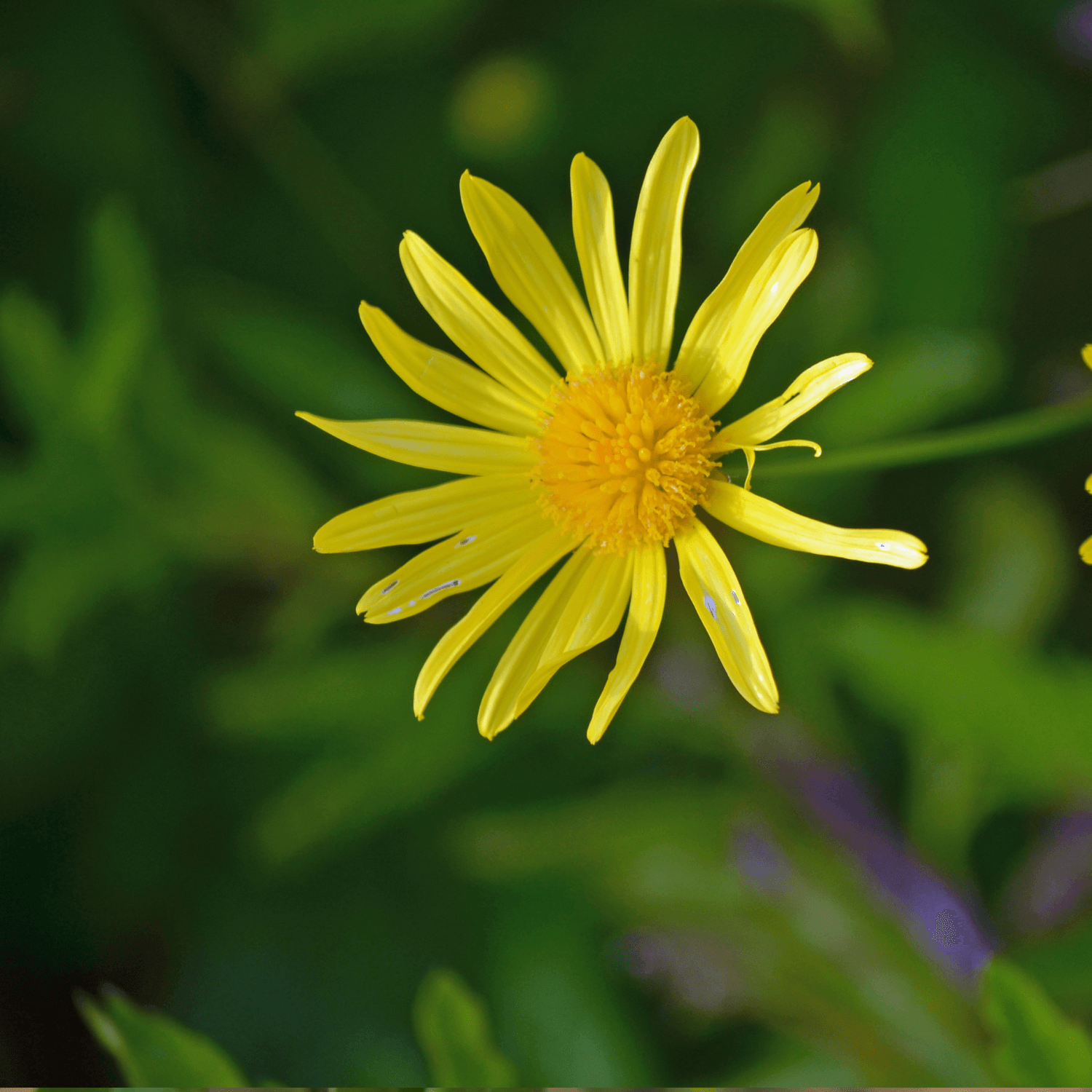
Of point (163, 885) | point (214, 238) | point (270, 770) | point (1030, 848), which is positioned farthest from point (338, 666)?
point (1030, 848)

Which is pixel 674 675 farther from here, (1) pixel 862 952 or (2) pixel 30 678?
(2) pixel 30 678

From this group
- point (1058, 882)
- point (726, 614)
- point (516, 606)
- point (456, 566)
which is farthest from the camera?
point (1058, 882)

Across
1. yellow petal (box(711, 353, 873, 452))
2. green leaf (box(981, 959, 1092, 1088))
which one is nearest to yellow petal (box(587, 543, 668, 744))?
yellow petal (box(711, 353, 873, 452))

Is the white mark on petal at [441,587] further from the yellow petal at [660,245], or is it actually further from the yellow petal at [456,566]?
the yellow petal at [660,245]

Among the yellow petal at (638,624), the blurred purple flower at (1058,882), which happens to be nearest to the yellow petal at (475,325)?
the yellow petal at (638,624)

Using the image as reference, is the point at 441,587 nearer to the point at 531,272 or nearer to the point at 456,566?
the point at 456,566

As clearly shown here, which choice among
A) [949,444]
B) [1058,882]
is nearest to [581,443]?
[949,444]
